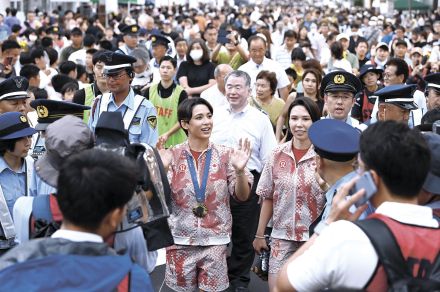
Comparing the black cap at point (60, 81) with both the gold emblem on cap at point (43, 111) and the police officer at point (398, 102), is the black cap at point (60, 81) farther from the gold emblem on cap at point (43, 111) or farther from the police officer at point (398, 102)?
the police officer at point (398, 102)

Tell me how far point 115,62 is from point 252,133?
1349mm

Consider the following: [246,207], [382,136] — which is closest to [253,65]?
[246,207]

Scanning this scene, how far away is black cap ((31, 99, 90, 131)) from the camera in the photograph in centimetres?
504

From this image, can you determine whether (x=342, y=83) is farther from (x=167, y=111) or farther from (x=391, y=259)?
(x=391, y=259)

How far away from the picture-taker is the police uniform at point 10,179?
467cm

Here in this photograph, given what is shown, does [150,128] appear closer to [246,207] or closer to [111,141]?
[246,207]

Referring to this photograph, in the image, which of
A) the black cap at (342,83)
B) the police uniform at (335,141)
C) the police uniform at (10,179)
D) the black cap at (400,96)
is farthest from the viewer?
the black cap at (342,83)

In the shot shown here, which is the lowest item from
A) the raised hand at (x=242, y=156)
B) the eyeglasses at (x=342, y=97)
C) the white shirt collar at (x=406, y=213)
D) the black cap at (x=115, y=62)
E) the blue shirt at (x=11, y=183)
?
the blue shirt at (x=11, y=183)

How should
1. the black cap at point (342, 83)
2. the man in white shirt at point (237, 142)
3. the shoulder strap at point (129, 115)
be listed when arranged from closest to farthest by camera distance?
the shoulder strap at point (129, 115) → the black cap at point (342, 83) → the man in white shirt at point (237, 142)

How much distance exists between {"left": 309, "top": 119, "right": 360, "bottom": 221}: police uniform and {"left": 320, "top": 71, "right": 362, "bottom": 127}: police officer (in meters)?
2.35

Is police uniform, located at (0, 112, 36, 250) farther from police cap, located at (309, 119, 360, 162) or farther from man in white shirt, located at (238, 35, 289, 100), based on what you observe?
man in white shirt, located at (238, 35, 289, 100)

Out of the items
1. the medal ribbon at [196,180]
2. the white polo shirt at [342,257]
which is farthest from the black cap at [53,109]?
the white polo shirt at [342,257]

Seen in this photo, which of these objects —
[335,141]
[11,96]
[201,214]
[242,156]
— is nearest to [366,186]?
[335,141]

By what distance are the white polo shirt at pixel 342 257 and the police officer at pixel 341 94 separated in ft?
11.1
